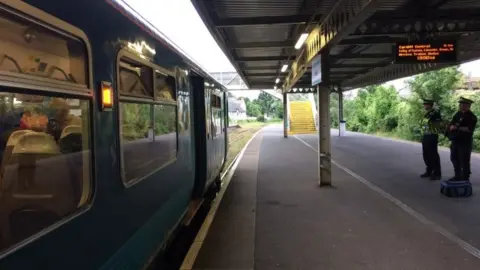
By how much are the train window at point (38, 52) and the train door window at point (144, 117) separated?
70 cm

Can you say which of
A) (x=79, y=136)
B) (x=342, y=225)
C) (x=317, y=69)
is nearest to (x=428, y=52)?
(x=317, y=69)

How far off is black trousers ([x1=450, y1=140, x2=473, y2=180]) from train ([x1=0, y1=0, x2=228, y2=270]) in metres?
6.52

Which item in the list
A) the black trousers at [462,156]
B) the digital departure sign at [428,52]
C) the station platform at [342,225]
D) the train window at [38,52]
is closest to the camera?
the train window at [38,52]

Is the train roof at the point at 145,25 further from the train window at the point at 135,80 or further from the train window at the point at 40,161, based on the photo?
the train window at the point at 40,161

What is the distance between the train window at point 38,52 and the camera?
1933mm

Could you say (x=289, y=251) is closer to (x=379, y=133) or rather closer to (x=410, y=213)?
(x=410, y=213)

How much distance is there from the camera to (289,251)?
5332 mm

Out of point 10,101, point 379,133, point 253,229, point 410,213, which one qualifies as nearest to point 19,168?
point 10,101

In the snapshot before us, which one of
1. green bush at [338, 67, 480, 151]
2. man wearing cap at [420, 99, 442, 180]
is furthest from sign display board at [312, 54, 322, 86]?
green bush at [338, 67, 480, 151]

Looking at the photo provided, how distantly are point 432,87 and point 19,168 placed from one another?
23154 millimetres

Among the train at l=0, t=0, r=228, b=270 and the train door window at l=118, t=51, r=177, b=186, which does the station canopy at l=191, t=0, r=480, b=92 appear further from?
the train at l=0, t=0, r=228, b=270

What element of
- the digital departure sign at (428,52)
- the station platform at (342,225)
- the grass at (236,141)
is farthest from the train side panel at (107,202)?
the grass at (236,141)

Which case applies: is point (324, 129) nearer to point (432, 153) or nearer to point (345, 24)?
point (432, 153)

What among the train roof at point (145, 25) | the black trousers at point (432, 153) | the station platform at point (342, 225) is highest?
the train roof at point (145, 25)
